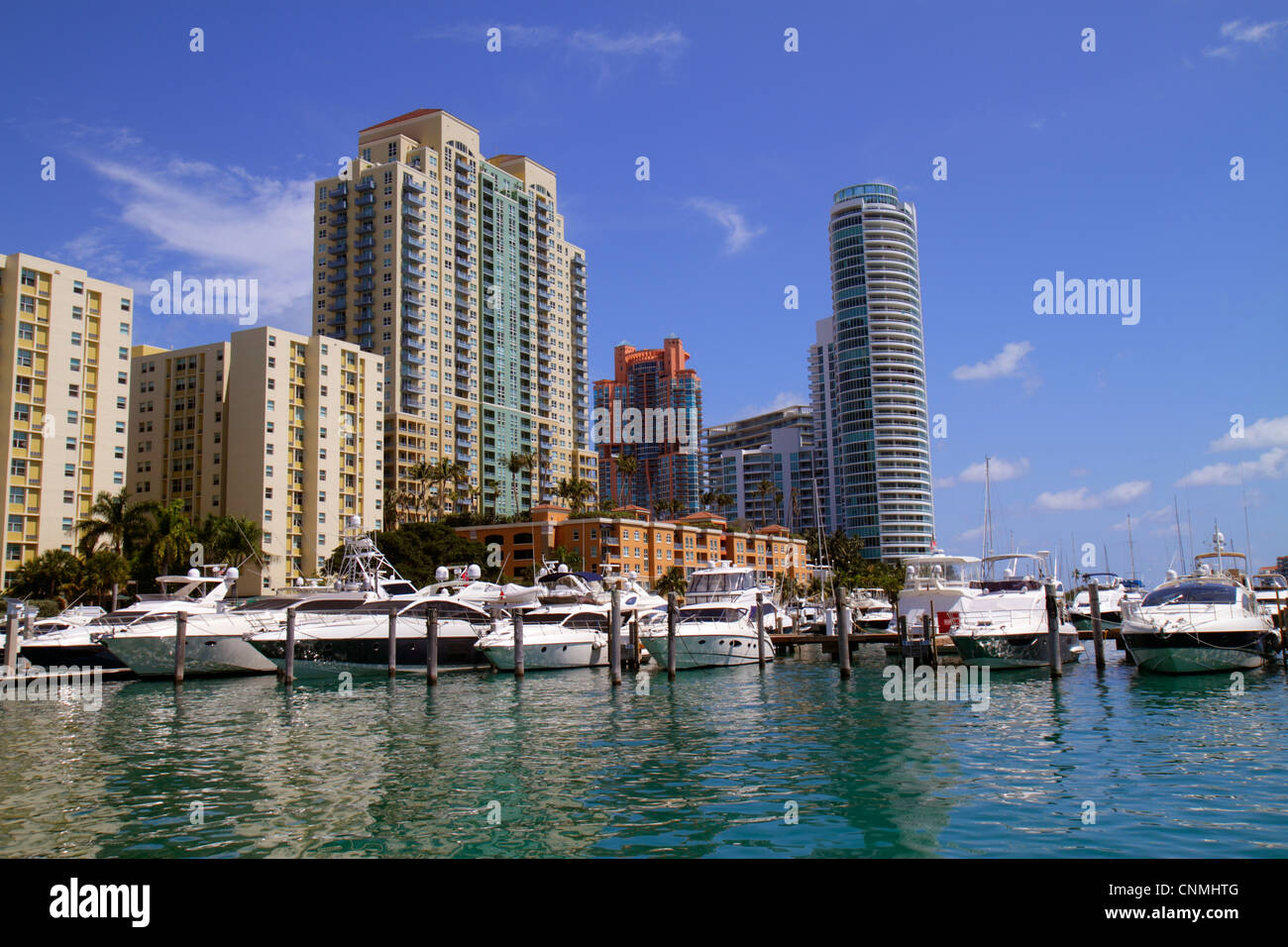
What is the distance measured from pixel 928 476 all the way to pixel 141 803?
18740 cm

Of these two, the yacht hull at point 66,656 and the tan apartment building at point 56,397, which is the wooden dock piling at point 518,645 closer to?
the yacht hull at point 66,656

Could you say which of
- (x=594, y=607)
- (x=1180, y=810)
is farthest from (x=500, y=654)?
(x=1180, y=810)

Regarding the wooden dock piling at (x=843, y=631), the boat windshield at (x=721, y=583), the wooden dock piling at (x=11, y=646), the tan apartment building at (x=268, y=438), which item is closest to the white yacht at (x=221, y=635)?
the wooden dock piling at (x=11, y=646)

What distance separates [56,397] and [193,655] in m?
66.8

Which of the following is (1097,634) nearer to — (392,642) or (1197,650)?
(1197,650)

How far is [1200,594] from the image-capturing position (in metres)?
34.4

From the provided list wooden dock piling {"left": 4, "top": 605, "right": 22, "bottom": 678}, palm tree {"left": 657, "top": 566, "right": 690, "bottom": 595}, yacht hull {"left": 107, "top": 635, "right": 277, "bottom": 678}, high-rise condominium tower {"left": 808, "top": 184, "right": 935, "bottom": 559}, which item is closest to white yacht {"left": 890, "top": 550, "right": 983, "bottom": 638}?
yacht hull {"left": 107, "top": 635, "right": 277, "bottom": 678}

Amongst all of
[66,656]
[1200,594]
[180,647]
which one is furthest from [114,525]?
[1200,594]

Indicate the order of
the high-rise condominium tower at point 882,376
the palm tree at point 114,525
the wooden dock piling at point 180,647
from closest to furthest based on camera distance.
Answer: the wooden dock piling at point 180,647, the palm tree at point 114,525, the high-rise condominium tower at point 882,376

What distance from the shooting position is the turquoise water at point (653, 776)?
12820 mm

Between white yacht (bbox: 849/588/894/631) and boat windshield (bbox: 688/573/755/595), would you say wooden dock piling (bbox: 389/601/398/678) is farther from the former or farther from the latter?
white yacht (bbox: 849/588/894/631)

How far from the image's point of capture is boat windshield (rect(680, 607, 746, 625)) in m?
44.3

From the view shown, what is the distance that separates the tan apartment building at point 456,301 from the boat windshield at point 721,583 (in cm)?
8770
